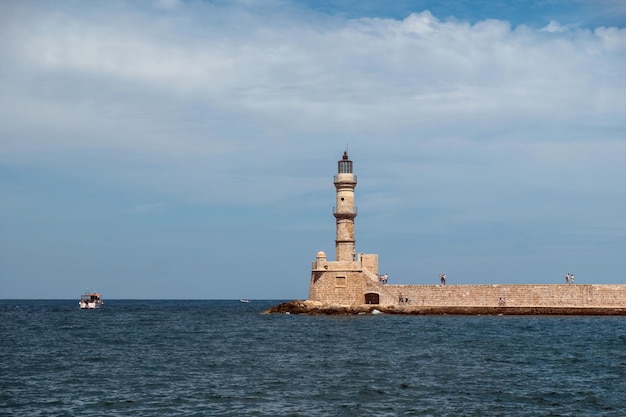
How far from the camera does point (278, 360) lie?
2689cm

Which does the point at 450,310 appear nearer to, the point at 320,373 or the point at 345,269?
the point at 345,269

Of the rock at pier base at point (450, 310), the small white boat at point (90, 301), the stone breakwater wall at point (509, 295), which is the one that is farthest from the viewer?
the small white boat at point (90, 301)

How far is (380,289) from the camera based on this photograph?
173 ft

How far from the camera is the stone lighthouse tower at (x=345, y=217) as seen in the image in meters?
Answer: 52.9

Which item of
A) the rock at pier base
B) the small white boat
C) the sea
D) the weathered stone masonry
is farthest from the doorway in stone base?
the small white boat

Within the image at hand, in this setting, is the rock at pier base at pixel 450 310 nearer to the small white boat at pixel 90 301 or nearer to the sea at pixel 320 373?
the sea at pixel 320 373

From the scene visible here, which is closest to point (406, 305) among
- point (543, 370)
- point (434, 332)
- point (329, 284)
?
point (329, 284)

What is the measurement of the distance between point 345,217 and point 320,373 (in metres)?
29.6

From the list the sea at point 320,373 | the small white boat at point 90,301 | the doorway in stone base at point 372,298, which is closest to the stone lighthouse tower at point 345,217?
the doorway in stone base at point 372,298

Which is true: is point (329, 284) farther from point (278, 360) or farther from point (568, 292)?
point (278, 360)

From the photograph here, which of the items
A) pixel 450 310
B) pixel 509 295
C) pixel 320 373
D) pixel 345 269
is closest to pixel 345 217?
pixel 345 269

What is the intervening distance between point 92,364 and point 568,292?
32553mm

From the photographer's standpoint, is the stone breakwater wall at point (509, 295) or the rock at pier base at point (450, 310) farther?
the stone breakwater wall at point (509, 295)

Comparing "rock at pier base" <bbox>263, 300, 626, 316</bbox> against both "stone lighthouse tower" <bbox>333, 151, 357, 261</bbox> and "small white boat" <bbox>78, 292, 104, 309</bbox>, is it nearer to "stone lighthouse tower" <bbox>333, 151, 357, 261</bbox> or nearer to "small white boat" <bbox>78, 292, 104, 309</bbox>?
"stone lighthouse tower" <bbox>333, 151, 357, 261</bbox>
